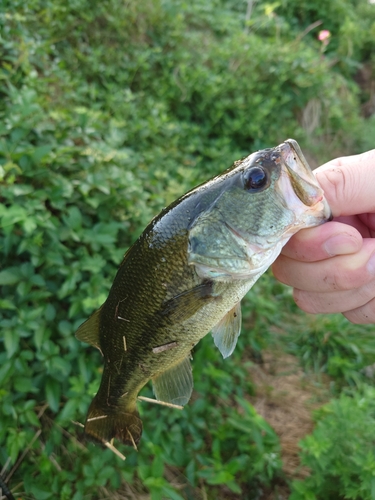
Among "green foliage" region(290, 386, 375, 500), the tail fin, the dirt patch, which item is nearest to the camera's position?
the tail fin

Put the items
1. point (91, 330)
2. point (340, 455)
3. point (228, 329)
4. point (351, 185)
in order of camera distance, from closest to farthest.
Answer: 1. point (351, 185)
2. point (228, 329)
3. point (91, 330)
4. point (340, 455)

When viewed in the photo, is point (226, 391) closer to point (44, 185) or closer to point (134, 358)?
point (134, 358)

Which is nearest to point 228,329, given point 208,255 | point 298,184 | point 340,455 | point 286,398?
point 208,255

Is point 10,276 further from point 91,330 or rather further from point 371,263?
point 371,263

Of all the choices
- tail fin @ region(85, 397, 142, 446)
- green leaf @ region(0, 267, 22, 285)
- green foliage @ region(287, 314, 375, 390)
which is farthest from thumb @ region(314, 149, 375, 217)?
green foliage @ region(287, 314, 375, 390)

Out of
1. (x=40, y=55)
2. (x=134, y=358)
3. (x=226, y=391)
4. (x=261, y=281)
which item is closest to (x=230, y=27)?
(x=40, y=55)

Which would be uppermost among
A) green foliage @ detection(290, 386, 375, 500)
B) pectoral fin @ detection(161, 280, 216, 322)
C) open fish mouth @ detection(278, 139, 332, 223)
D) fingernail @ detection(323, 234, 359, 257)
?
open fish mouth @ detection(278, 139, 332, 223)

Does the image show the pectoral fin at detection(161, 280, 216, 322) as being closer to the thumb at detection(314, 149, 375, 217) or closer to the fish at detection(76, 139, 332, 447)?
the fish at detection(76, 139, 332, 447)
